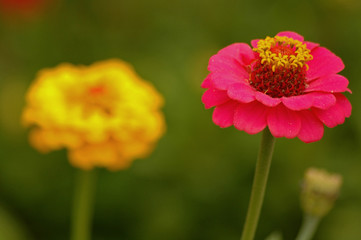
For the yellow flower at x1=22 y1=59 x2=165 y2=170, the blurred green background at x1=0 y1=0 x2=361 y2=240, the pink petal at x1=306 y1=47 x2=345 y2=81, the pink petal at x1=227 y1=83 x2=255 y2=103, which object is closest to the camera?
the pink petal at x1=227 y1=83 x2=255 y2=103

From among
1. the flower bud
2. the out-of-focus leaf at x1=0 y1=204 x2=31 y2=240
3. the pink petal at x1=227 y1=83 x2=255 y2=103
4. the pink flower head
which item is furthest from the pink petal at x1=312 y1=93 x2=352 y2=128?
the out-of-focus leaf at x1=0 y1=204 x2=31 y2=240

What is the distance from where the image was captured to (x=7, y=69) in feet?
9.21

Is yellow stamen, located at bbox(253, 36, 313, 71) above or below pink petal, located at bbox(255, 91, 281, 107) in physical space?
above

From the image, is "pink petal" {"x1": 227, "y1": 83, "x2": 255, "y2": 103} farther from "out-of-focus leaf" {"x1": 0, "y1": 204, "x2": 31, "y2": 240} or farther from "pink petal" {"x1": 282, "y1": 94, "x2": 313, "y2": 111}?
"out-of-focus leaf" {"x1": 0, "y1": 204, "x2": 31, "y2": 240}

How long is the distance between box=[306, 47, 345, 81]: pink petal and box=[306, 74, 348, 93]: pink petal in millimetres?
13

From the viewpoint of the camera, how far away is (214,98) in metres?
0.91

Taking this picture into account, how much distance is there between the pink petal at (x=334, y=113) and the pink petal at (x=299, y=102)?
0.03 metres

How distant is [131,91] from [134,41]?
132cm

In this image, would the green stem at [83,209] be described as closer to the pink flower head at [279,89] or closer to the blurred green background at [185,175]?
the blurred green background at [185,175]

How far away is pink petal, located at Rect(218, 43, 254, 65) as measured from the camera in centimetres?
100


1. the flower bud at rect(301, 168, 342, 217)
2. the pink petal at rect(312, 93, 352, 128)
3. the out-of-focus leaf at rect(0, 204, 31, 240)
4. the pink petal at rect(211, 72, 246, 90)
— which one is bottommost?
the out-of-focus leaf at rect(0, 204, 31, 240)

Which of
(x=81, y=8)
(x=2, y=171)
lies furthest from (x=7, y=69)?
(x=2, y=171)

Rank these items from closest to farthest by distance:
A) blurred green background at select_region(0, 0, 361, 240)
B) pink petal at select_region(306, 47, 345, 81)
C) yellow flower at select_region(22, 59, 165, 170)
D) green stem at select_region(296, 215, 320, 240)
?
pink petal at select_region(306, 47, 345, 81)
green stem at select_region(296, 215, 320, 240)
yellow flower at select_region(22, 59, 165, 170)
blurred green background at select_region(0, 0, 361, 240)

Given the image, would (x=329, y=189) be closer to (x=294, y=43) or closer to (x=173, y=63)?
(x=294, y=43)
